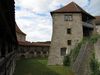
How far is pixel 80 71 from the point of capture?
26422 millimetres

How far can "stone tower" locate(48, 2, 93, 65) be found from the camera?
44.8 meters

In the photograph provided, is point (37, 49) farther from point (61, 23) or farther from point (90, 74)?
point (90, 74)

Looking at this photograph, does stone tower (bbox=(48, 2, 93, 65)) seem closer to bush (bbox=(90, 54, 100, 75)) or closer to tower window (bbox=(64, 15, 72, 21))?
tower window (bbox=(64, 15, 72, 21))

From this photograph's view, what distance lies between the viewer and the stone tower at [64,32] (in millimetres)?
44759

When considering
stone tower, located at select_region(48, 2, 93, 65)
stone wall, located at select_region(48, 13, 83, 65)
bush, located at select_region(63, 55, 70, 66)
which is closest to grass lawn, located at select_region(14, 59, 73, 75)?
bush, located at select_region(63, 55, 70, 66)

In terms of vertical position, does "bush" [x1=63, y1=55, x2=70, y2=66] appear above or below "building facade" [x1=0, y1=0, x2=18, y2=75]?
below

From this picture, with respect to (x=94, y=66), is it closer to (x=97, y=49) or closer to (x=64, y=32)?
(x=97, y=49)

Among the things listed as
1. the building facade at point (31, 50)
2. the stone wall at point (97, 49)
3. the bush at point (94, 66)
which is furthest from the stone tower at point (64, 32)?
the building facade at point (31, 50)

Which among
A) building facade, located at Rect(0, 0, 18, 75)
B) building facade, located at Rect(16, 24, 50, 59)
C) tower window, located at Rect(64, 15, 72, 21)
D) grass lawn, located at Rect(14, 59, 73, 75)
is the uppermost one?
tower window, located at Rect(64, 15, 72, 21)

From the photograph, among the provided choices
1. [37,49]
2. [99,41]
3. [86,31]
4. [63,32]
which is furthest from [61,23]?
[37,49]

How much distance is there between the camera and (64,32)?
45.1m

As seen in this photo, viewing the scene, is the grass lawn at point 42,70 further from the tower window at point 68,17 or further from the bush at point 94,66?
the tower window at point 68,17

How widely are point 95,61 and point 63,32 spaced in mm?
23761

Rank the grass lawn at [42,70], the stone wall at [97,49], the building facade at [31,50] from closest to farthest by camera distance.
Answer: the stone wall at [97,49]
the grass lawn at [42,70]
the building facade at [31,50]
